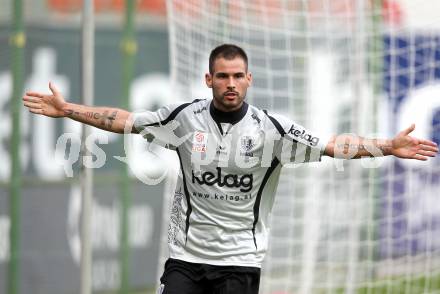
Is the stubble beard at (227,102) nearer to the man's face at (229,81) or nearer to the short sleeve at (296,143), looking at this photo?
the man's face at (229,81)

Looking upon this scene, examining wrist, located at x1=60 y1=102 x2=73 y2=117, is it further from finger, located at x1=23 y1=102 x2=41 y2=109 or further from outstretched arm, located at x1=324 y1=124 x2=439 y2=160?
outstretched arm, located at x1=324 y1=124 x2=439 y2=160

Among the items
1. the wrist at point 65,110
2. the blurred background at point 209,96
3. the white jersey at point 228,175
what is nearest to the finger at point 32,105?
the wrist at point 65,110

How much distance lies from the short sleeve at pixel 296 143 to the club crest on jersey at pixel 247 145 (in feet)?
0.49

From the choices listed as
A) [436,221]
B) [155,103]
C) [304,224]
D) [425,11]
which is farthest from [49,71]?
[436,221]

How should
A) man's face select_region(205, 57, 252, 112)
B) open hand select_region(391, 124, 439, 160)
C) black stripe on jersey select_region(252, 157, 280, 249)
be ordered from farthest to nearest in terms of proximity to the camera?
1. black stripe on jersey select_region(252, 157, 280, 249)
2. man's face select_region(205, 57, 252, 112)
3. open hand select_region(391, 124, 439, 160)

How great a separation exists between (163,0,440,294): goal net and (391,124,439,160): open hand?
314cm

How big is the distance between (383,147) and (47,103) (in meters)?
1.99

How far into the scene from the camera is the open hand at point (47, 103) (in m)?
6.09

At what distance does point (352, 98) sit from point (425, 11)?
3.73 feet

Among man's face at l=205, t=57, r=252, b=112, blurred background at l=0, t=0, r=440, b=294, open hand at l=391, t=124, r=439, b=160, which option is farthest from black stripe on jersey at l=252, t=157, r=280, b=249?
blurred background at l=0, t=0, r=440, b=294

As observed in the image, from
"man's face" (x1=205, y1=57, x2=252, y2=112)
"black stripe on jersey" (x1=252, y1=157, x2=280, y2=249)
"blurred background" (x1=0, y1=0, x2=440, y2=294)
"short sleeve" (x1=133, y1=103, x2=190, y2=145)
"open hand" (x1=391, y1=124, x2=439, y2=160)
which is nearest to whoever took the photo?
"open hand" (x1=391, y1=124, x2=439, y2=160)

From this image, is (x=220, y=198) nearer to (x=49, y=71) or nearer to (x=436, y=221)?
(x=49, y=71)

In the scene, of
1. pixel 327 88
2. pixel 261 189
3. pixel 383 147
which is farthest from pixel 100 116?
pixel 327 88

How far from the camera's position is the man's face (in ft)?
19.7
